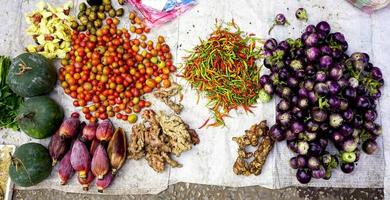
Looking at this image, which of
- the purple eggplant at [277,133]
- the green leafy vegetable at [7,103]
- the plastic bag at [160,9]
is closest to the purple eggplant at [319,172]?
the purple eggplant at [277,133]

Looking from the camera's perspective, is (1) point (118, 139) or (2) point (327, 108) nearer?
(2) point (327, 108)

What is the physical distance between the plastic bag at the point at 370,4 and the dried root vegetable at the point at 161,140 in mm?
1669

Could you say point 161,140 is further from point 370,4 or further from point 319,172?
point 370,4

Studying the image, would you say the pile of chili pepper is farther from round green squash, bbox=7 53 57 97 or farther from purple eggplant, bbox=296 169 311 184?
round green squash, bbox=7 53 57 97

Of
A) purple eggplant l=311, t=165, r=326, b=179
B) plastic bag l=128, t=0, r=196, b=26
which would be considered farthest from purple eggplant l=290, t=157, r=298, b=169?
plastic bag l=128, t=0, r=196, b=26

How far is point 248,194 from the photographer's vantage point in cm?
332

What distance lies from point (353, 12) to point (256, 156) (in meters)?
1.45

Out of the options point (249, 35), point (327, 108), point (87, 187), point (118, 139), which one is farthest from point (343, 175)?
point (87, 187)

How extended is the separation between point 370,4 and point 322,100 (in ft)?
3.28

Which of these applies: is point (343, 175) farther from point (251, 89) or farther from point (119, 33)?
point (119, 33)

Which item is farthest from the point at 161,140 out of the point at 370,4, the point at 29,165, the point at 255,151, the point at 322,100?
the point at 370,4

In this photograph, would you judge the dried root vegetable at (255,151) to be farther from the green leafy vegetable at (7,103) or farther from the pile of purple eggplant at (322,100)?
the green leafy vegetable at (7,103)

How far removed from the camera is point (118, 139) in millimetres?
3316

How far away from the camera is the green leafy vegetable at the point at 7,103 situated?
3.46 metres
